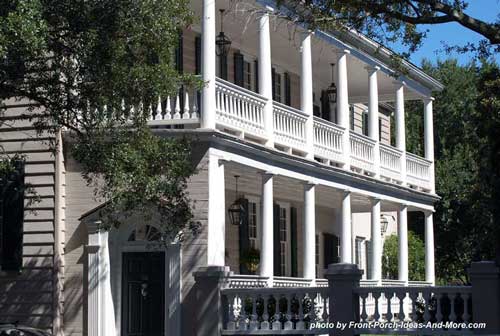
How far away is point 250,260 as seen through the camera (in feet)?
81.5

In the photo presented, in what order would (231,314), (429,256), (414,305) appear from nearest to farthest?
(414,305) < (231,314) < (429,256)

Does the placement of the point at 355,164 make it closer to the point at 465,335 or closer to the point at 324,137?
the point at 324,137

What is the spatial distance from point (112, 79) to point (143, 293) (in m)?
6.38

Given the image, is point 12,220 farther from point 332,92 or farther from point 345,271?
point 332,92

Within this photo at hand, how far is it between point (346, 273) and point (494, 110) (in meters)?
5.17

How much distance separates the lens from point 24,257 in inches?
791

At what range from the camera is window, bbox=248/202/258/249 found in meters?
26.3

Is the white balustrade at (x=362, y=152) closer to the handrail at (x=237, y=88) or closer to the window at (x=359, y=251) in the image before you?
the handrail at (x=237, y=88)

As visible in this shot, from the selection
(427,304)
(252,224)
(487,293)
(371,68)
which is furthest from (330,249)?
(487,293)

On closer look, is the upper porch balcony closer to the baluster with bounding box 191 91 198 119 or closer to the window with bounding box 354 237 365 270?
the baluster with bounding box 191 91 198 119

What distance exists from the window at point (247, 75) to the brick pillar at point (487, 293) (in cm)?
1176

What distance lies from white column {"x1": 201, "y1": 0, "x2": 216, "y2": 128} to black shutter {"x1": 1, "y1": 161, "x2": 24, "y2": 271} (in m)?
4.05

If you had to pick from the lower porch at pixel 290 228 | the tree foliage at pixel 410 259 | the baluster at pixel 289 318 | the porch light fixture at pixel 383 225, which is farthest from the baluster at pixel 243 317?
the porch light fixture at pixel 383 225

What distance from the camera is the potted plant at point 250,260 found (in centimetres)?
2483
